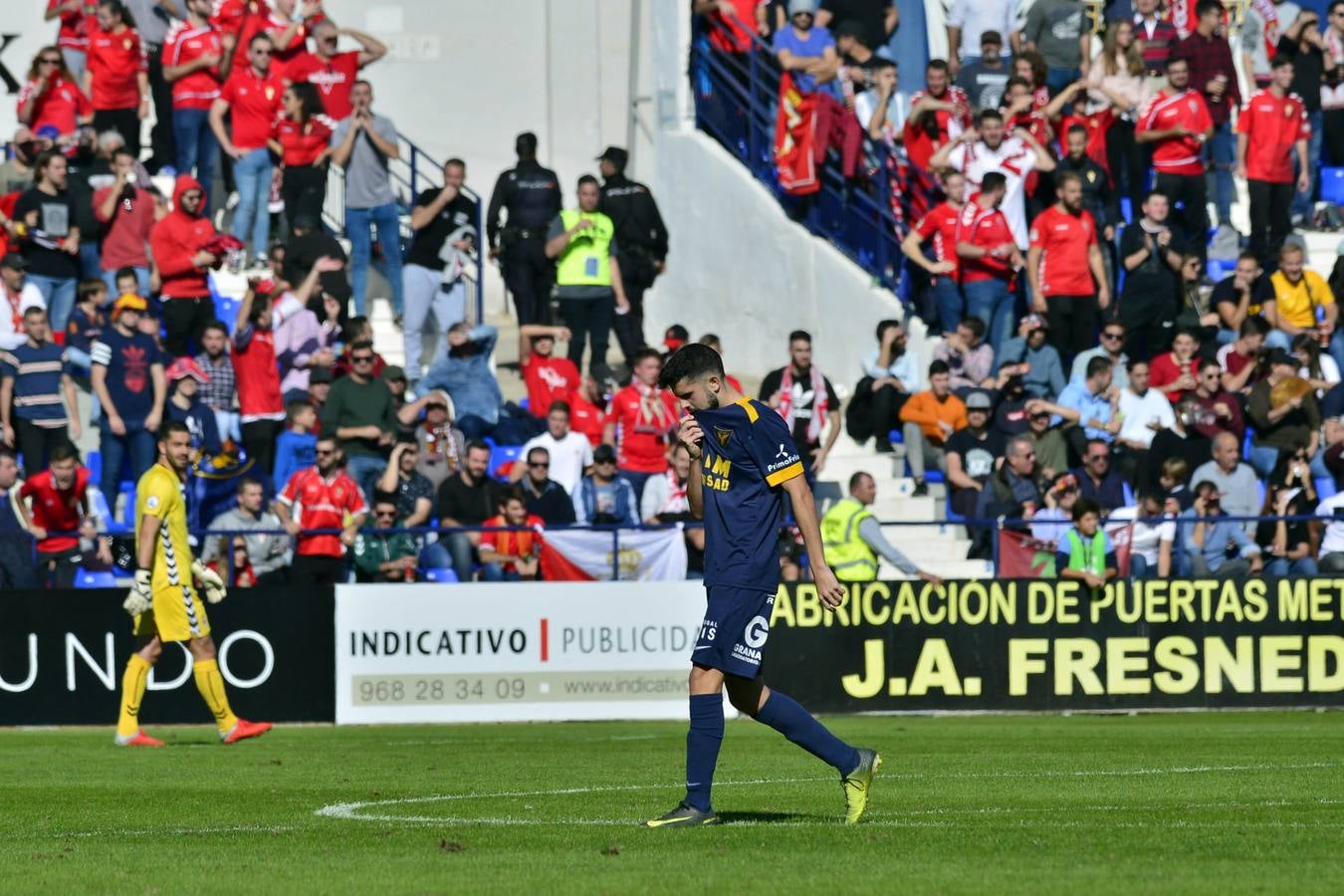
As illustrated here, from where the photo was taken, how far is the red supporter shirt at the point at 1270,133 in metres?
25.3

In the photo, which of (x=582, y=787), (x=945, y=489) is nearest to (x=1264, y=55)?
(x=945, y=489)

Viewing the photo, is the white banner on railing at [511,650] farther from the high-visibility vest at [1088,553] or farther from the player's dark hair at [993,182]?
the player's dark hair at [993,182]

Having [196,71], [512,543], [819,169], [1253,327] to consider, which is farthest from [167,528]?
[1253,327]

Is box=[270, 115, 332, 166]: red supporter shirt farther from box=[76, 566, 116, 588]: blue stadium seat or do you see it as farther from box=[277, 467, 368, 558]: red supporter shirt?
box=[76, 566, 116, 588]: blue stadium seat

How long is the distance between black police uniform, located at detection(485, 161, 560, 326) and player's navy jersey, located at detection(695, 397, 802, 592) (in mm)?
14381

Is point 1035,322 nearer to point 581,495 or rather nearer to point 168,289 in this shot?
point 581,495

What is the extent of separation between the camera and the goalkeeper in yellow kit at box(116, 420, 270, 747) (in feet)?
52.3

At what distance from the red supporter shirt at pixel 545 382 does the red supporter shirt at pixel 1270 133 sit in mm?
8168

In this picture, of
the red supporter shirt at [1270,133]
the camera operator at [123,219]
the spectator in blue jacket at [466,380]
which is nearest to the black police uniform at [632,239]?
the spectator in blue jacket at [466,380]

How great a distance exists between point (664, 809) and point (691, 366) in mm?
2509

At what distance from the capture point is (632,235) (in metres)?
23.9

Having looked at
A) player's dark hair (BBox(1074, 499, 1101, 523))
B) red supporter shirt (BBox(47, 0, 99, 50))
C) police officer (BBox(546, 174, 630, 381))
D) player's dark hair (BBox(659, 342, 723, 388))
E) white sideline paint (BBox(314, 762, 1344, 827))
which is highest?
red supporter shirt (BBox(47, 0, 99, 50))

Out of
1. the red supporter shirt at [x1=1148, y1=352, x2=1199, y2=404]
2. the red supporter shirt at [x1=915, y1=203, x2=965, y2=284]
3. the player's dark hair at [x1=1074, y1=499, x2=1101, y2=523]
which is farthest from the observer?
the red supporter shirt at [x1=915, y1=203, x2=965, y2=284]

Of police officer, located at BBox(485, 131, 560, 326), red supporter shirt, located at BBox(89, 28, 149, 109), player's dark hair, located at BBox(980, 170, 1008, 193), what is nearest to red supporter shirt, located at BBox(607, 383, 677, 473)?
police officer, located at BBox(485, 131, 560, 326)
